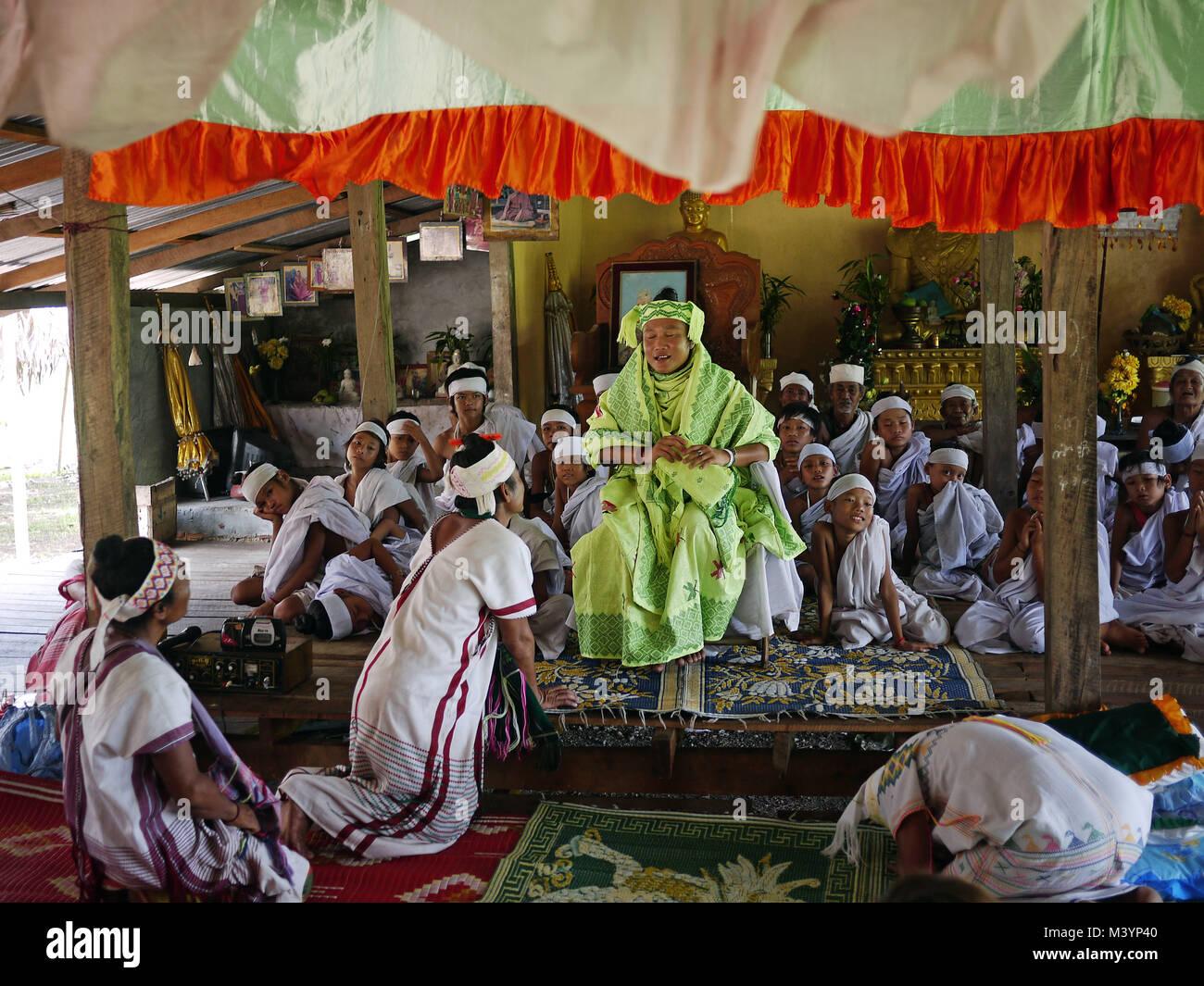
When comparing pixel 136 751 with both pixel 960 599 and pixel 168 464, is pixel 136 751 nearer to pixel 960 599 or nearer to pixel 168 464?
pixel 960 599

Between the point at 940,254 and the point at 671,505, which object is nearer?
the point at 671,505

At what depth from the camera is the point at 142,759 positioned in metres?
2.90

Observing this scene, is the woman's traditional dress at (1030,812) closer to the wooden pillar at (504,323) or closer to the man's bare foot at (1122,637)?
the man's bare foot at (1122,637)

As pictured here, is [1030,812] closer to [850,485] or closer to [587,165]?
[850,485]

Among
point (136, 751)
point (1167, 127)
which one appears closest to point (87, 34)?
point (136, 751)

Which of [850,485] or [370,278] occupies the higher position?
[370,278]

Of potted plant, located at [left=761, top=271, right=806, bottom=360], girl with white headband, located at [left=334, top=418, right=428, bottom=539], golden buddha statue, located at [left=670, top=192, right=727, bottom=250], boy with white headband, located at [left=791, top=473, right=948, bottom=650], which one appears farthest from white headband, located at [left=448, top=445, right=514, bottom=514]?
potted plant, located at [left=761, top=271, right=806, bottom=360]

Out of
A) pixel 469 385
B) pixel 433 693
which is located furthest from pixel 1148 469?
pixel 469 385

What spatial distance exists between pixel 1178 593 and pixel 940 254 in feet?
22.8

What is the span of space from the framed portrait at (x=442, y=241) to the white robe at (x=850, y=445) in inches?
204

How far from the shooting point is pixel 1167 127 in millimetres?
3311

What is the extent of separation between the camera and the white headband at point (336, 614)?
5.36 meters

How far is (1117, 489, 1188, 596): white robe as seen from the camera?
17.9 feet

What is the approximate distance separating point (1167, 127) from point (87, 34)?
3.27 meters
